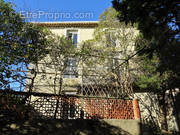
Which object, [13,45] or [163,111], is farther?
[163,111]

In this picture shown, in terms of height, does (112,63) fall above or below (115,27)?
below

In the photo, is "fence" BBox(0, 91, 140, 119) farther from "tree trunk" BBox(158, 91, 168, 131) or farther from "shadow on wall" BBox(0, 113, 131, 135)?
"tree trunk" BBox(158, 91, 168, 131)

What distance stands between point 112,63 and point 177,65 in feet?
20.2

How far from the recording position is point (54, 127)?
12.0 ft

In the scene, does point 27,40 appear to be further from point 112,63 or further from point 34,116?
point 112,63

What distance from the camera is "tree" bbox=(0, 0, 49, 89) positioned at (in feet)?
14.1

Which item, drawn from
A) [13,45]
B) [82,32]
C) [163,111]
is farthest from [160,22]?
[82,32]

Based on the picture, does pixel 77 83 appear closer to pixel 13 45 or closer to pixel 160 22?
pixel 13 45

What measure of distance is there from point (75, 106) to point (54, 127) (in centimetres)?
100

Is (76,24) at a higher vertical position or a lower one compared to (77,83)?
higher

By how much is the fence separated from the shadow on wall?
0.30 meters

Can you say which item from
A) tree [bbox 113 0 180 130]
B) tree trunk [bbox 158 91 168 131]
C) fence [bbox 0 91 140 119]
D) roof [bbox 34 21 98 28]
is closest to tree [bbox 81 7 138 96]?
tree trunk [bbox 158 91 168 131]

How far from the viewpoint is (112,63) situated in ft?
28.5

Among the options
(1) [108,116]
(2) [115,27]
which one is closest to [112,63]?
(2) [115,27]
